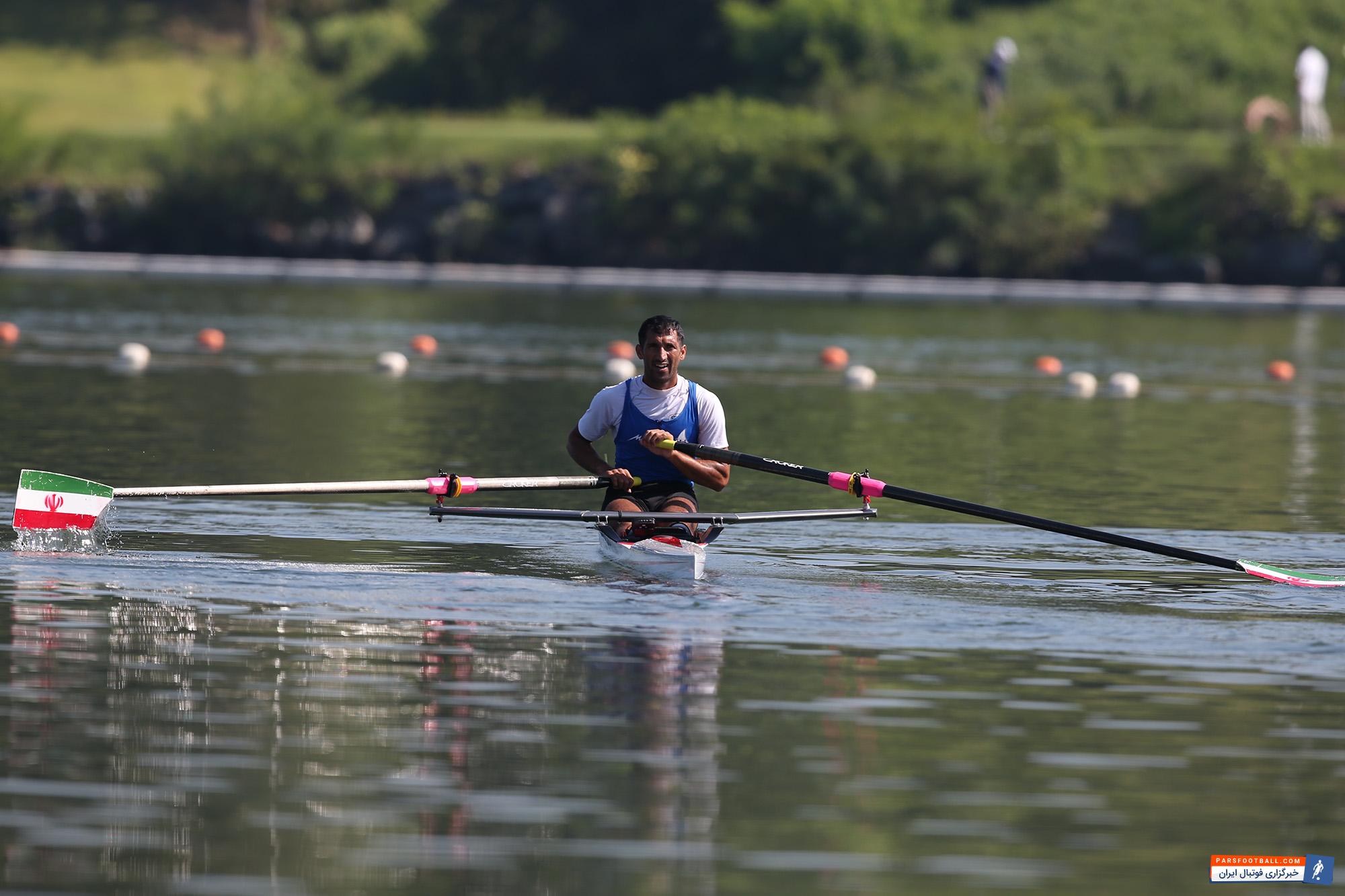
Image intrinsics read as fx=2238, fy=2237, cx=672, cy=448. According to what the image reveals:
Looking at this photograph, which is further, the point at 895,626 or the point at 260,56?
the point at 260,56

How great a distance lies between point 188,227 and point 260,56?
58.1 ft

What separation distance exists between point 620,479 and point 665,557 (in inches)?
26.4

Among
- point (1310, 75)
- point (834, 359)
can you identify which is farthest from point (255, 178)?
point (834, 359)

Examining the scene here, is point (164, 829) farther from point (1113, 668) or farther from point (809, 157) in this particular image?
point (809, 157)

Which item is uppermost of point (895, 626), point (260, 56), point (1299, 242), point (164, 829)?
point (260, 56)

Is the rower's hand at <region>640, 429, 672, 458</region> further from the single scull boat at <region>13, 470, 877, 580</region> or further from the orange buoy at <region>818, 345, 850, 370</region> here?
the orange buoy at <region>818, 345, 850, 370</region>

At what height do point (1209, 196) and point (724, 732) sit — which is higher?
point (1209, 196)

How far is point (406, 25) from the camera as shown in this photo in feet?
263

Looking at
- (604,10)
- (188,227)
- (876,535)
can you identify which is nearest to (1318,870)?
(876,535)

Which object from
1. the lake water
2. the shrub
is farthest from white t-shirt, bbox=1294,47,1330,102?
the lake water

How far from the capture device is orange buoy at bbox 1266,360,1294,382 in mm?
31109

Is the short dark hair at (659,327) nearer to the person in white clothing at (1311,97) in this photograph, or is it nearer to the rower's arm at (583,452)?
the rower's arm at (583,452)

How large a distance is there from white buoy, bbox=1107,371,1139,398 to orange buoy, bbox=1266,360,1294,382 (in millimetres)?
3091
